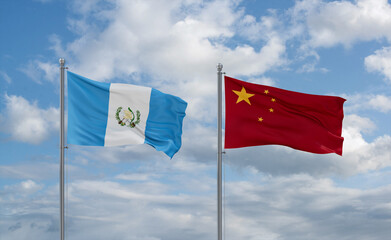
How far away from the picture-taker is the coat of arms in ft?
74.9

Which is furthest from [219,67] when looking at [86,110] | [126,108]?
[86,110]

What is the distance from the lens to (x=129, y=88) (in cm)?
2316

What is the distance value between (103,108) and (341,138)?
31.1 ft

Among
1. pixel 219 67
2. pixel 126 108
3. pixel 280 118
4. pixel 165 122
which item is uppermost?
pixel 219 67

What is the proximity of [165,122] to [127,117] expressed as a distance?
148 cm

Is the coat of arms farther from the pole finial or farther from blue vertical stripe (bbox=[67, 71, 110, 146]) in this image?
the pole finial

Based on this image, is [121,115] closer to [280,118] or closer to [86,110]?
[86,110]

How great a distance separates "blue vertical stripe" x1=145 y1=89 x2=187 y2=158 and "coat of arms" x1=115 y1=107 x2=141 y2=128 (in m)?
0.48

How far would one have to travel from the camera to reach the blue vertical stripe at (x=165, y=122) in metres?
23.0

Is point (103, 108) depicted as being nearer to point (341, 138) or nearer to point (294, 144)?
point (294, 144)

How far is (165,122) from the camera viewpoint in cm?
2330

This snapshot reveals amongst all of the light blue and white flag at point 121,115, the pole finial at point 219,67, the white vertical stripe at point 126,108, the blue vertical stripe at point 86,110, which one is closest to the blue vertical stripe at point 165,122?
the light blue and white flag at point 121,115

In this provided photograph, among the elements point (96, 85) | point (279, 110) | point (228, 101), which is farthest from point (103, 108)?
point (279, 110)

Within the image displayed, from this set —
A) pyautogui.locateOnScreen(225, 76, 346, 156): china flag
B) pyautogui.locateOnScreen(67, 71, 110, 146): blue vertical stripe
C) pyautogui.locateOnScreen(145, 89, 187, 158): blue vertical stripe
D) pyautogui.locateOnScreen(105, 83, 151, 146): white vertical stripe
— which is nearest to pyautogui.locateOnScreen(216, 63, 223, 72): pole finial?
pyautogui.locateOnScreen(225, 76, 346, 156): china flag
